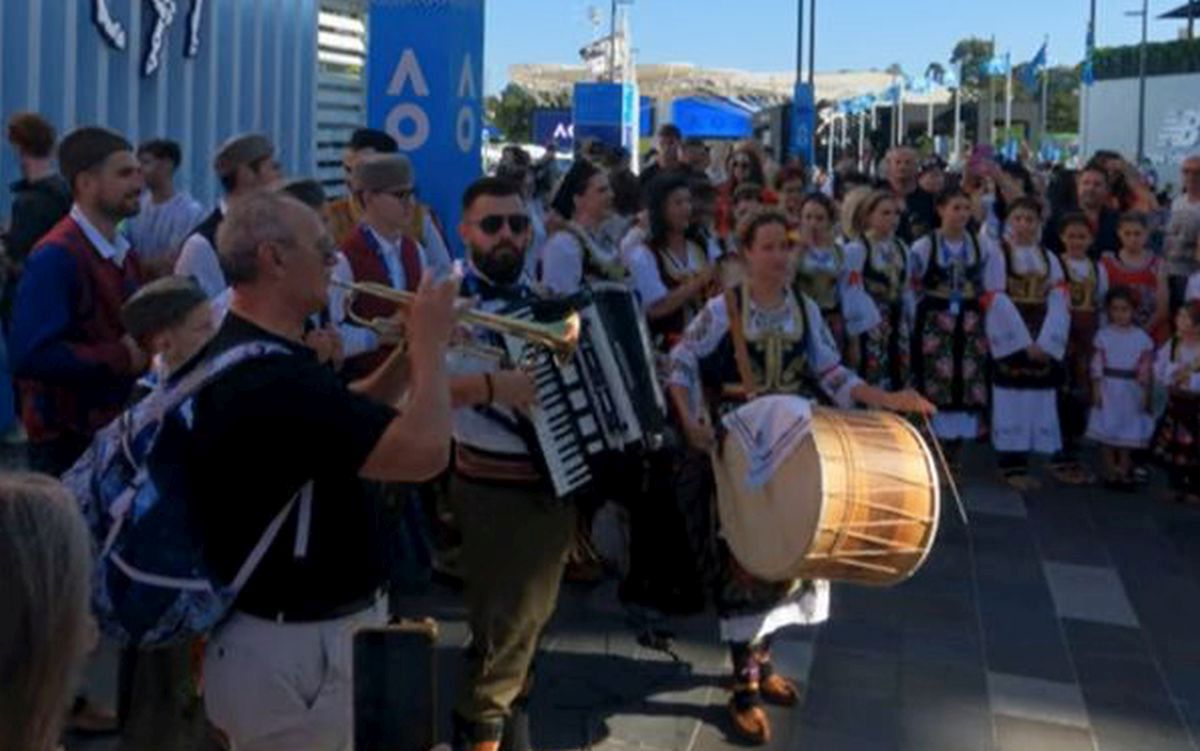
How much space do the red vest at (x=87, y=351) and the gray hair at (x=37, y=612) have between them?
10.7ft

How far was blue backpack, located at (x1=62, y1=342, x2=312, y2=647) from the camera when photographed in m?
3.45

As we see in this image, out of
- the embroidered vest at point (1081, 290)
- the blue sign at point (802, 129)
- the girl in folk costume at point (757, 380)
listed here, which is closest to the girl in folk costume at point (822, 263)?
the embroidered vest at point (1081, 290)

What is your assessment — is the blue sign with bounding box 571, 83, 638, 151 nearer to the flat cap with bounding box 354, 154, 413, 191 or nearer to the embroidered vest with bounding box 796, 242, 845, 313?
the embroidered vest with bounding box 796, 242, 845, 313

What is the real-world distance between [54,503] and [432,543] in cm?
511

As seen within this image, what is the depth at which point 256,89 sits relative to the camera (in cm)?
1250

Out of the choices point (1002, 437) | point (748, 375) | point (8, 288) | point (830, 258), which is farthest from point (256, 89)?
point (748, 375)

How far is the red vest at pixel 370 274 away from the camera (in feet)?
18.9

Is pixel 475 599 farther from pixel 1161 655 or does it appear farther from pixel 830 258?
pixel 830 258

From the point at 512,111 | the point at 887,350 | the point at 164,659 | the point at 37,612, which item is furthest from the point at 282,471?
the point at 512,111

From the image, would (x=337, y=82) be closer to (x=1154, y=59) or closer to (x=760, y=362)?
(x=760, y=362)

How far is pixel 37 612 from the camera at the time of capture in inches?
70.1

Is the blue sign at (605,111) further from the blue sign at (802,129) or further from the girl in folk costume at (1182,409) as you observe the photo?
the girl in folk costume at (1182,409)

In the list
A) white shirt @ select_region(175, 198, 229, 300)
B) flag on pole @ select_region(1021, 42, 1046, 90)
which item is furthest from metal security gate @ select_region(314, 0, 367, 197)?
flag on pole @ select_region(1021, 42, 1046, 90)

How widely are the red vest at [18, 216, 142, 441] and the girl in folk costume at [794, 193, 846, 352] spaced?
4.64 m
